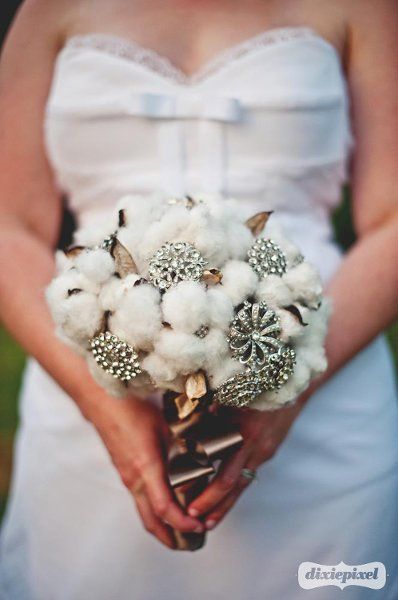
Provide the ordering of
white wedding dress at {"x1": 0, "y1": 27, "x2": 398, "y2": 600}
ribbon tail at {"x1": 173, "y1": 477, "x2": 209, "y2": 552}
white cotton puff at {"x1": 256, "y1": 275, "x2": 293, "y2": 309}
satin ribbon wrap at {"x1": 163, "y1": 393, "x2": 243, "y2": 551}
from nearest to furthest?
white cotton puff at {"x1": 256, "y1": 275, "x2": 293, "y2": 309}
satin ribbon wrap at {"x1": 163, "y1": 393, "x2": 243, "y2": 551}
ribbon tail at {"x1": 173, "y1": 477, "x2": 209, "y2": 552}
white wedding dress at {"x1": 0, "y1": 27, "x2": 398, "y2": 600}

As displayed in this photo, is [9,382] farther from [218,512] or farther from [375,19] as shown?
[375,19]

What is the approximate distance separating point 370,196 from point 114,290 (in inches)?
→ 39.1

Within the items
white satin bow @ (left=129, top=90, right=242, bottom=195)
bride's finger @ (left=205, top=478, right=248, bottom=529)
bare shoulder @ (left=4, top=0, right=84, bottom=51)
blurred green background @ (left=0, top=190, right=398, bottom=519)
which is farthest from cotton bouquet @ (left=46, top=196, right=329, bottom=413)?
blurred green background @ (left=0, top=190, right=398, bottom=519)

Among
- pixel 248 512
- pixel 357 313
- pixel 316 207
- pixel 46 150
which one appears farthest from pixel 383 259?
pixel 46 150

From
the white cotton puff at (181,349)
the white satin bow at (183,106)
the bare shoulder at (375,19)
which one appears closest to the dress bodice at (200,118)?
the white satin bow at (183,106)

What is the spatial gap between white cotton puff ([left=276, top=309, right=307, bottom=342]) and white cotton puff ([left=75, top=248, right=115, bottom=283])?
0.33 m

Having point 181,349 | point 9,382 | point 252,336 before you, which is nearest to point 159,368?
point 181,349

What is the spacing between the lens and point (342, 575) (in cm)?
151

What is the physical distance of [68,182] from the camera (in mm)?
1757

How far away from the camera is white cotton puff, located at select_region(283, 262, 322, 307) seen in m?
1.10

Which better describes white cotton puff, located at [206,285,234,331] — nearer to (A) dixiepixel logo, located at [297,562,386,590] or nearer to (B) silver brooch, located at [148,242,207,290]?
(B) silver brooch, located at [148,242,207,290]

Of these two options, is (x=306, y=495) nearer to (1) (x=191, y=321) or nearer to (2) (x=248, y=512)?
(2) (x=248, y=512)

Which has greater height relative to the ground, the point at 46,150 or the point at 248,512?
the point at 46,150

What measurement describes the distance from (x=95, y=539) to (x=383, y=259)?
3.79 ft
